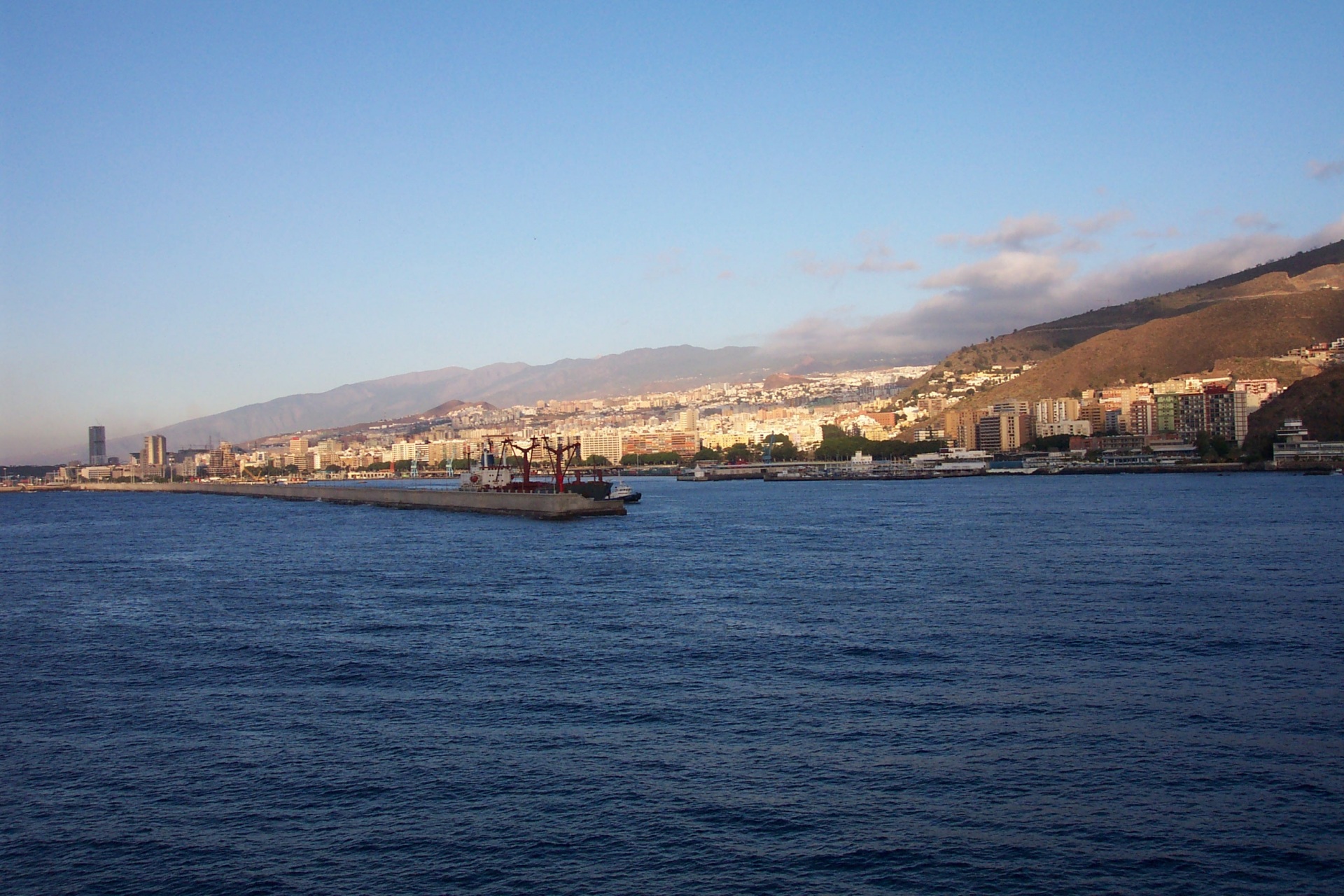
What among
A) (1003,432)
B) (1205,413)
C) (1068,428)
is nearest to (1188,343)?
(1068,428)

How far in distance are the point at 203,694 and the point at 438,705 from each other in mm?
2732

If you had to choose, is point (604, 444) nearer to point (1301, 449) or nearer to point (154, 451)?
point (154, 451)

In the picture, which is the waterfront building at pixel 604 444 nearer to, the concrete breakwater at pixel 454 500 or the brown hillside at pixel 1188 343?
the brown hillside at pixel 1188 343

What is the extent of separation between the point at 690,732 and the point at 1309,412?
8234cm

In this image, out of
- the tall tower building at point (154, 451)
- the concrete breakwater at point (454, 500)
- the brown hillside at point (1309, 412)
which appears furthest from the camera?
the tall tower building at point (154, 451)

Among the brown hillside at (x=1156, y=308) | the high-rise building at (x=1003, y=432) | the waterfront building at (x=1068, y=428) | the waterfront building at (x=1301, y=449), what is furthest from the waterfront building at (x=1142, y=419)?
the brown hillside at (x=1156, y=308)

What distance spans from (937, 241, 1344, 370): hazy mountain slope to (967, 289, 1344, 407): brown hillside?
14053 millimetres

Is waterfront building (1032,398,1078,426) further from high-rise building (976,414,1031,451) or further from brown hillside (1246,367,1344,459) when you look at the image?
brown hillside (1246,367,1344,459)

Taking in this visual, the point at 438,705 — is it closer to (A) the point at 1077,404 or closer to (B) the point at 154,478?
(A) the point at 1077,404

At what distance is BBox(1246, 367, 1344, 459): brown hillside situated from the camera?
253 ft

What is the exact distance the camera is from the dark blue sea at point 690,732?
730 cm

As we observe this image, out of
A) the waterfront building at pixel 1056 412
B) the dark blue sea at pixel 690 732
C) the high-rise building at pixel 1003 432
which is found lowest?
the dark blue sea at pixel 690 732

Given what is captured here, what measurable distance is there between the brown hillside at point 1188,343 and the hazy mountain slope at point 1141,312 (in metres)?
14.1

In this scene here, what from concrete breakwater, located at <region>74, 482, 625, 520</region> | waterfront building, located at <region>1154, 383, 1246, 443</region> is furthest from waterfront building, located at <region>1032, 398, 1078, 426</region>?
concrete breakwater, located at <region>74, 482, 625, 520</region>
